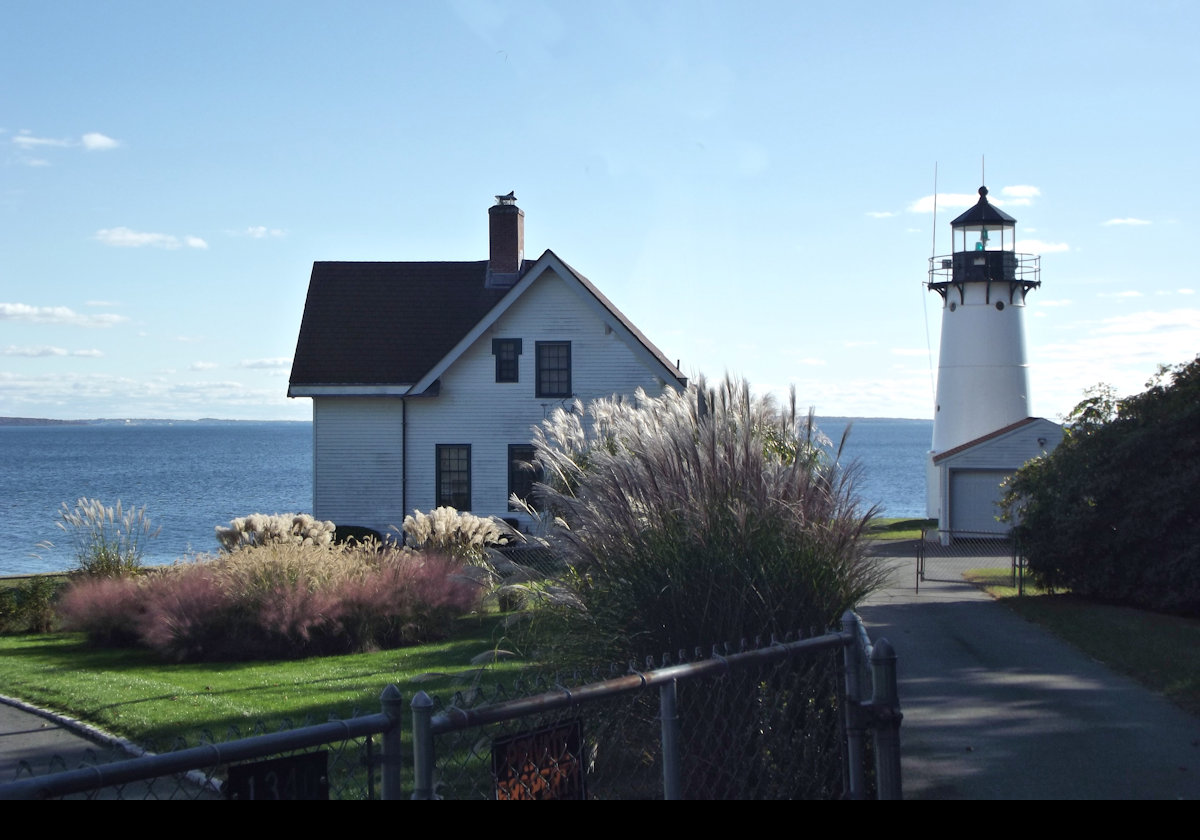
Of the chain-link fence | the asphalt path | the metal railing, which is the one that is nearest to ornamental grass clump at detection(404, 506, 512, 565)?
the asphalt path

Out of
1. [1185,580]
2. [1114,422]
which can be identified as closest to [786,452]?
[1185,580]

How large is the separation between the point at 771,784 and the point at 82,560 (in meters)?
14.3

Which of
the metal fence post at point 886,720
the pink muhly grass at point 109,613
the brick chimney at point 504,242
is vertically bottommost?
the pink muhly grass at point 109,613

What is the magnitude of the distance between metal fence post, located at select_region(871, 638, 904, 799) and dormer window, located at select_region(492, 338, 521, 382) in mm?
23651

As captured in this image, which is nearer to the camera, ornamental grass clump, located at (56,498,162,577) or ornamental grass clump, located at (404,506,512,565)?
ornamental grass clump, located at (56,498,162,577)

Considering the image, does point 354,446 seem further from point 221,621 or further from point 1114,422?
point 1114,422

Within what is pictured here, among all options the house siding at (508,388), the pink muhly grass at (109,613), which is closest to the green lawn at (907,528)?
the house siding at (508,388)

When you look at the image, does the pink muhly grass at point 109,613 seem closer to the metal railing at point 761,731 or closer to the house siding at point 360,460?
the metal railing at point 761,731

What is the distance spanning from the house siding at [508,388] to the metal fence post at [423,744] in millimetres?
24450

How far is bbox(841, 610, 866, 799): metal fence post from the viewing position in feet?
16.3

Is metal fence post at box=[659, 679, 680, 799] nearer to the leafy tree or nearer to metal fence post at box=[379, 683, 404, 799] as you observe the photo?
metal fence post at box=[379, 683, 404, 799]

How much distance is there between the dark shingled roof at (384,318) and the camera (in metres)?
28.7

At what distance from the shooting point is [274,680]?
11.2m
